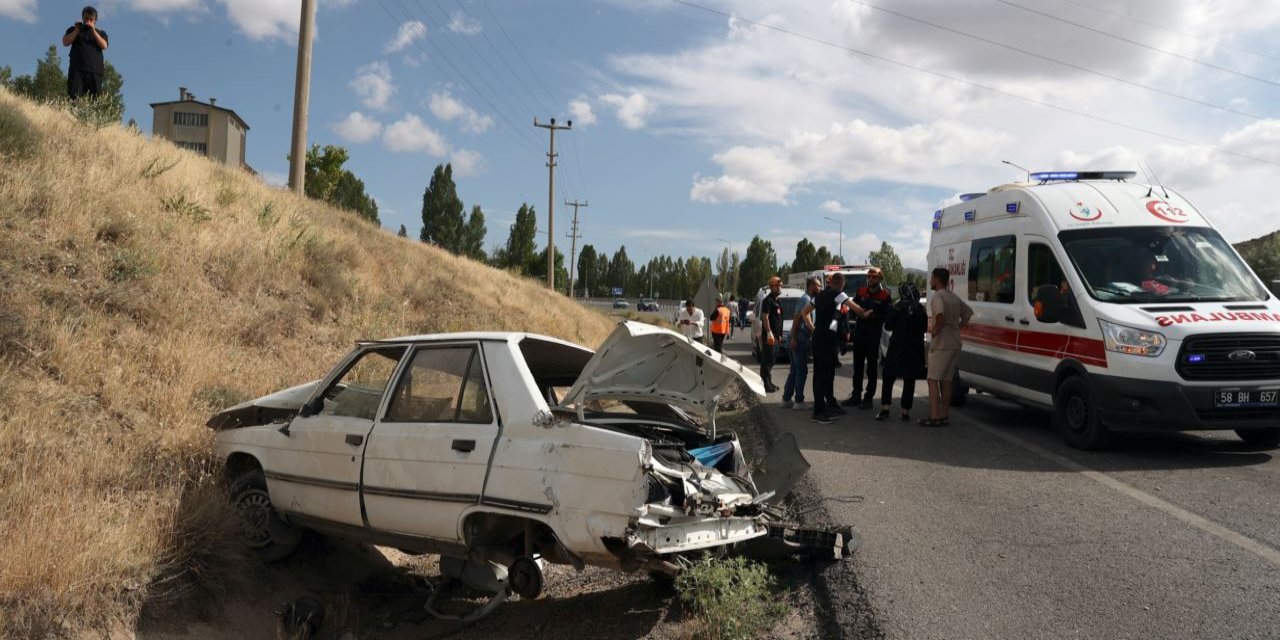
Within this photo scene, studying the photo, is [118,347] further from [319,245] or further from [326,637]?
[319,245]

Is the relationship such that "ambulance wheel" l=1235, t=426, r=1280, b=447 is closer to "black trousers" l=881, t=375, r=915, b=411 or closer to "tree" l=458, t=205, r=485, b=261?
"black trousers" l=881, t=375, r=915, b=411

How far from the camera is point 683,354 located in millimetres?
5422

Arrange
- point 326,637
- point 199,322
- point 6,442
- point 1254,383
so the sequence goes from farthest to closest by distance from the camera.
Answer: point 199,322 < point 1254,383 < point 6,442 < point 326,637

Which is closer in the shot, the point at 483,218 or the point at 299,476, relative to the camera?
the point at 299,476

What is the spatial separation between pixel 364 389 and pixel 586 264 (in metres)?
132

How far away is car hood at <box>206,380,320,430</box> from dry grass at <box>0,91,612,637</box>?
1.08ft

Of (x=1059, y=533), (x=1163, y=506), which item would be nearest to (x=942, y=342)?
(x=1163, y=506)

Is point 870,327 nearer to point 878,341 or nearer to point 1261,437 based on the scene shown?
point 878,341

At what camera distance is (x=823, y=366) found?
1085cm

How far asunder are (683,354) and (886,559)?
1778mm

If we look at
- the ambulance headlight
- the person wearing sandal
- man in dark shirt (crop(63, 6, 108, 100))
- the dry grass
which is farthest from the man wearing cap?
man in dark shirt (crop(63, 6, 108, 100))

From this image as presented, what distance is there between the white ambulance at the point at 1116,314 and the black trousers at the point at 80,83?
13.7 metres

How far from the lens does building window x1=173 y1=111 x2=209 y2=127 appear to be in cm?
6612

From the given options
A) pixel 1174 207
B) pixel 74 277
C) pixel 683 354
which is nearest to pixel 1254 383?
pixel 1174 207
